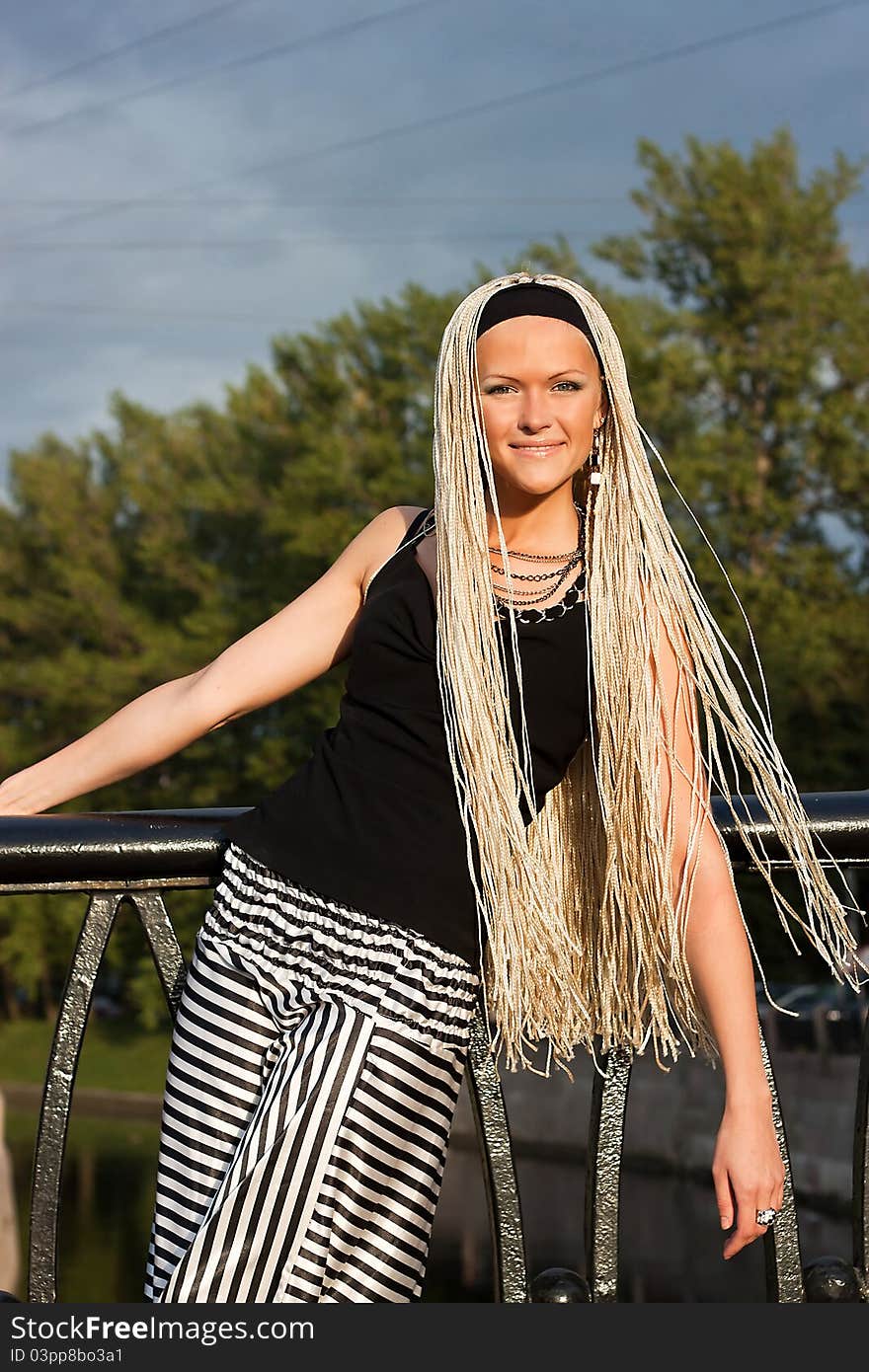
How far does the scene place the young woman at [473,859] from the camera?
1933mm

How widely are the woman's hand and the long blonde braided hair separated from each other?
16cm

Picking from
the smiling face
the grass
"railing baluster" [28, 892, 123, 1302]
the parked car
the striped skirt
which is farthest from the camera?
the grass

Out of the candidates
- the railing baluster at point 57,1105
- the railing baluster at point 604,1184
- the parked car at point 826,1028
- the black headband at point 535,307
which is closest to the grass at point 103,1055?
the parked car at point 826,1028

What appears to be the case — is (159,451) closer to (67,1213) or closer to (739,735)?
(67,1213)

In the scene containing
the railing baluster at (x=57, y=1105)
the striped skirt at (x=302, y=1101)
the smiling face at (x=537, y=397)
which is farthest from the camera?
the smiling face at (x=537, y=397)

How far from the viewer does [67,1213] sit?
26359 mm

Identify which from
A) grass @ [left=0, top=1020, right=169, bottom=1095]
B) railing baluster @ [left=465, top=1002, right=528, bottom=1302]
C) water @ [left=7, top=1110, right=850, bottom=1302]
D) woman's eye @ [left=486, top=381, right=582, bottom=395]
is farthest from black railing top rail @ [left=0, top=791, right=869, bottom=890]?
grass @ [left=0, top=1020, right=169, bottom=1095]

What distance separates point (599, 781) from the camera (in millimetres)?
2109

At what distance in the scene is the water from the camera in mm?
20984

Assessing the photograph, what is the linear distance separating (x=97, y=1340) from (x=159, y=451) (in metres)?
36.9

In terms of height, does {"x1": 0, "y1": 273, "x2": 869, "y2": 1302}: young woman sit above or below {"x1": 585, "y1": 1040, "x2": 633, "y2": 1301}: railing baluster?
above

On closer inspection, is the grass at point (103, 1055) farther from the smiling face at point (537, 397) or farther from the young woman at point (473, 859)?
the smiling face at point (537, 397)

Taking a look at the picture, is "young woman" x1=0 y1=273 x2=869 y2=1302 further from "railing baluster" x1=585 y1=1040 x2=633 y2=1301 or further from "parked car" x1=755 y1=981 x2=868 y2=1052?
"parked car" x1=755 y1=981 x2=868 y2=1052

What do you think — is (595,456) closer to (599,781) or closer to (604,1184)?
(599,781)
